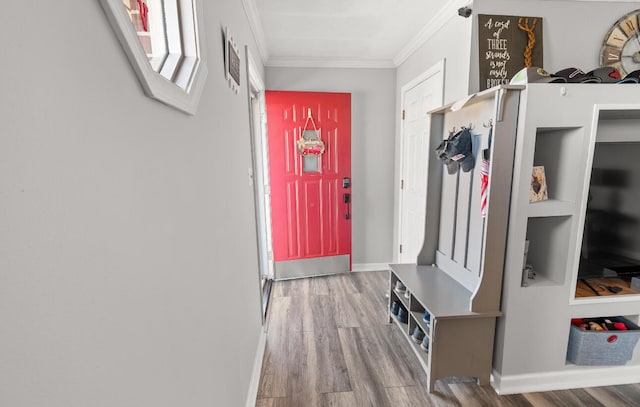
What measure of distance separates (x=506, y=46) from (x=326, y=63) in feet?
5.85

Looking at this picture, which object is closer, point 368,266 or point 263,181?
point 263,181

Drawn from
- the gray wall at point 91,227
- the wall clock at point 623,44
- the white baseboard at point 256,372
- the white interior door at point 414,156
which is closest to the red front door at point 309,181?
the white interior door at point 414,156

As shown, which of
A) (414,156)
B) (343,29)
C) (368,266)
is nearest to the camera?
(343,29)

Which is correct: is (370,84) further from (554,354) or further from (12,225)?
(12,225)

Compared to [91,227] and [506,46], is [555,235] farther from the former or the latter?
[91,227]

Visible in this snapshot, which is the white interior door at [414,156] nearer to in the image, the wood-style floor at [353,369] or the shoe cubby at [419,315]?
the shoe cubby at [419,315]

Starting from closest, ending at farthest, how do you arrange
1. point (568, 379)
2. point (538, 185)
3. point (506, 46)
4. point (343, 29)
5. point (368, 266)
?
point (538, 185) → point (568, 379) → point (506, 46) → point (343, 29) → point (368, 266)

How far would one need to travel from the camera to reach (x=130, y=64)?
1.78 ft

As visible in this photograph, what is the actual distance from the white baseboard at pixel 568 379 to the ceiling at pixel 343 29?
7.72 ft

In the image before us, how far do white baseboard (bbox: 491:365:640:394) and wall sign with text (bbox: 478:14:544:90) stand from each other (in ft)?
5.92

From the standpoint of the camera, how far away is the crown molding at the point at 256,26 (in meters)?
1.92

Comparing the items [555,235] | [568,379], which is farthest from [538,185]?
[568,379]

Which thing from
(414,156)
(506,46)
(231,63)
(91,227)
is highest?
(506,46)

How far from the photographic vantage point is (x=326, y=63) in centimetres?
313
